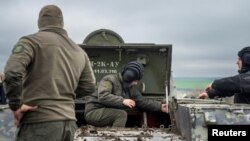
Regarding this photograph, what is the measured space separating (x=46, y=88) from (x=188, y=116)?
1.74m

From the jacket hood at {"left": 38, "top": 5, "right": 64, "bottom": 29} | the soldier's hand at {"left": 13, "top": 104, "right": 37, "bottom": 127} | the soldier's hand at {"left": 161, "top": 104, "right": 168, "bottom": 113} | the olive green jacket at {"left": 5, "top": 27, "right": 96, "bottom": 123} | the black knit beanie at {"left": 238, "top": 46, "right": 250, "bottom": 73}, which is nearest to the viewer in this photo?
the olive green jacket at {"left": 5, "top": 27, "right": 96, "bottom": 123}

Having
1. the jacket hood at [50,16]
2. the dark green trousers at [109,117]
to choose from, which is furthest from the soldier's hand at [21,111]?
the dark green trousers at [109,117]

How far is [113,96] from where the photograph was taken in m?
7.25

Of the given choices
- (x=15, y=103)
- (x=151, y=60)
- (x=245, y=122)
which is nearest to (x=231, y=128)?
(x=245, y=122)

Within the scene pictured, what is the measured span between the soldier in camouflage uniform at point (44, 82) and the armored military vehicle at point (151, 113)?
143 centimetres

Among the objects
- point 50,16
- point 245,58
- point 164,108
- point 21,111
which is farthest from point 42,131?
point 164,108

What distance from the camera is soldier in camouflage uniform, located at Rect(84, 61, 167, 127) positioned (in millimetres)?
7270

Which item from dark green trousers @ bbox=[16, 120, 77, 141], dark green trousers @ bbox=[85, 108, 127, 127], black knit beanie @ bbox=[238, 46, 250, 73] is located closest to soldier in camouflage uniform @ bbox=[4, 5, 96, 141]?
dark green trousers @ bbox=[16, 120, 77, 141]

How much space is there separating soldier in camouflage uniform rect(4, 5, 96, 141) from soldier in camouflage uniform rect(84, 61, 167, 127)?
2.70m

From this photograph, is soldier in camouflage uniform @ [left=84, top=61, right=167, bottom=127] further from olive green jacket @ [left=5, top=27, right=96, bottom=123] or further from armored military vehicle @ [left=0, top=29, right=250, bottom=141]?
olive green jacket @ [left=5, top=27, right=96, bottom=123]

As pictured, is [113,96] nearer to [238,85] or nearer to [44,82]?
[238,85]

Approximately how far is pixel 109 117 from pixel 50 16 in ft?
10.1

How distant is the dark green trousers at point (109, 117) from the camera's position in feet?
24.1

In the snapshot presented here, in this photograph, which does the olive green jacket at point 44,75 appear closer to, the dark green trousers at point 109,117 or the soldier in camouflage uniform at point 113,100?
the soldier in camouflage uniform at point 113,100
